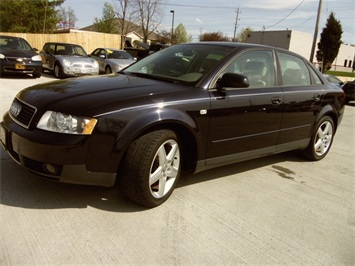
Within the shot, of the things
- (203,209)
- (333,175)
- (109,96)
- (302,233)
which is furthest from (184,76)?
(333,175)

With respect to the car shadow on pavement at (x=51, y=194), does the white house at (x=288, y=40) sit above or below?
above

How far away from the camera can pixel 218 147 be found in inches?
134

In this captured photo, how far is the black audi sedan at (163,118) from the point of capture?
2621 mm

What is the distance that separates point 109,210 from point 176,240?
2.27ft

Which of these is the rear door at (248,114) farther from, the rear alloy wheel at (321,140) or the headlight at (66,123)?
the headlight at (66,123)

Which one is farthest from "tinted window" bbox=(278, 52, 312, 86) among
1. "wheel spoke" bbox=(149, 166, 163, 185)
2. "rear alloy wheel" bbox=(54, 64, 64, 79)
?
"rear alloy wheel" bbox=(54, 64, 64, 79)

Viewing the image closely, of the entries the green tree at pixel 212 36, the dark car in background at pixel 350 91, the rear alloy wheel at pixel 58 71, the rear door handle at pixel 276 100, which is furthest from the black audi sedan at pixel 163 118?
the green tree at pixel 212 36

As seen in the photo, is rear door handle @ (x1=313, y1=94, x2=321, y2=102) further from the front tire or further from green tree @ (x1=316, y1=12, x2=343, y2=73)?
A: green tree @ (x1=316, y1=12, x2=343, y2=73)

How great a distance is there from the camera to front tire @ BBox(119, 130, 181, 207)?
9.05ft

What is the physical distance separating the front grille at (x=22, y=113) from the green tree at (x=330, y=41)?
35329mm

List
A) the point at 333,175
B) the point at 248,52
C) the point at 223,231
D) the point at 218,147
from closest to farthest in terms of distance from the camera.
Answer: the point at 223,231 → the point at 218,147 → the point at 248,52 → the point at 333,175

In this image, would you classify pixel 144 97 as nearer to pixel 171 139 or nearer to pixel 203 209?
pixel 171 139

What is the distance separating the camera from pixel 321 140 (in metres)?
4.94

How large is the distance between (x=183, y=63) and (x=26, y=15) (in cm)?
3608
